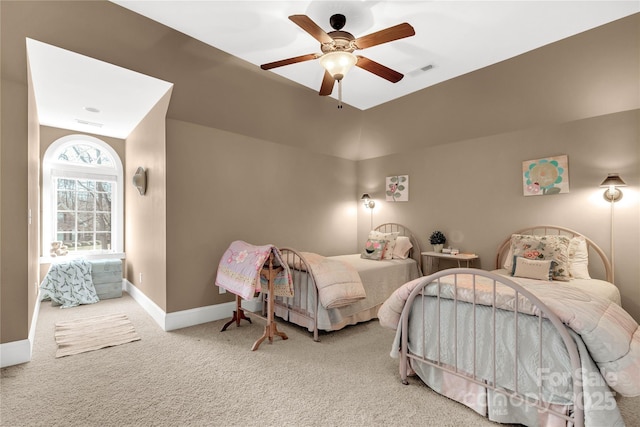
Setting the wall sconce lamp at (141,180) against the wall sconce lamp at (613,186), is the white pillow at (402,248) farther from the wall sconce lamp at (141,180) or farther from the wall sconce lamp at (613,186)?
the wall sconce lamp at (141,180)

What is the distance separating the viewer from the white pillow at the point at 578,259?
10.1ft

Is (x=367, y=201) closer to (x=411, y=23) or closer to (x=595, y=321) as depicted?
(x=411, y=23)

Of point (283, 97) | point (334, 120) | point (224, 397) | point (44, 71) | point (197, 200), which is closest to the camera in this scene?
point (224, 397)

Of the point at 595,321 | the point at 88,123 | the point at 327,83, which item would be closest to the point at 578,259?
the point at 595,321

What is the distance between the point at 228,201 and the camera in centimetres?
389

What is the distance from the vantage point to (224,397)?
2.15 m

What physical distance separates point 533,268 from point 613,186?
1128mm

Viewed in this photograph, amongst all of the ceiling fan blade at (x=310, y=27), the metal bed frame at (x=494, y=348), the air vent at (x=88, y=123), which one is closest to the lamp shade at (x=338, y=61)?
the ceiling fan blade at (x=310, y=27)

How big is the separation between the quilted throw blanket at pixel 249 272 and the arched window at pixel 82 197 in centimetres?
302

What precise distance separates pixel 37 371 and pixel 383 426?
2.81 metres

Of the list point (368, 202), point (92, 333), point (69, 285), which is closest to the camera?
point (92, 333)

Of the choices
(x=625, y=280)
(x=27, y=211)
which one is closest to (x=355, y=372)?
(x=625, y=280)

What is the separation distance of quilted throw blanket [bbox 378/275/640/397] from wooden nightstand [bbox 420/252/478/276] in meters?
1.80

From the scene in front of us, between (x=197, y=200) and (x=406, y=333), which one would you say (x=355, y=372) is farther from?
(x=197, y=200)
